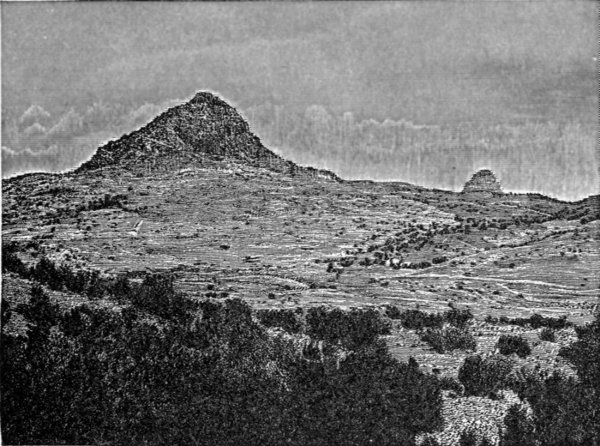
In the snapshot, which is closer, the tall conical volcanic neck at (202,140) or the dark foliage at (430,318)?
the dark foliage at (430,318)

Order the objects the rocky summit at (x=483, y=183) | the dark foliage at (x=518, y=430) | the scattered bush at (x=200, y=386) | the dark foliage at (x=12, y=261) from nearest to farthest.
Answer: the dark foliage at (x=518, y=430) < the scattered bush at (x=200, y=386) < the rocky summit at (x=483, y=183) < the dark foliage at (x=12, y=261)

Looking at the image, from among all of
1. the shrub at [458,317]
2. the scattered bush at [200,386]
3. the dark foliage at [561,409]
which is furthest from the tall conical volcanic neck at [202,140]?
the dark foliage at [561,409]

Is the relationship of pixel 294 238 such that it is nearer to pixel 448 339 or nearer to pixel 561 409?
pixel 448 339

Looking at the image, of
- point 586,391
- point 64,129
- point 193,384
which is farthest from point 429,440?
point 64,129

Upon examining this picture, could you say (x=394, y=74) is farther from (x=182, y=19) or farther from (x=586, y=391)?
(x=586, y=391)

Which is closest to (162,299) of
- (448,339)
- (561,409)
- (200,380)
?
(200,380)

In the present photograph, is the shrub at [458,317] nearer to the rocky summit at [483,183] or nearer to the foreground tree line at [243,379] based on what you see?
the foreground tree line at [243,379]

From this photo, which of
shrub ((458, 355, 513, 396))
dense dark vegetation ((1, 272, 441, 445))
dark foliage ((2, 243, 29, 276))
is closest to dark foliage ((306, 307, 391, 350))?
dense dark vegetation ((1, 272, 441, 445))
